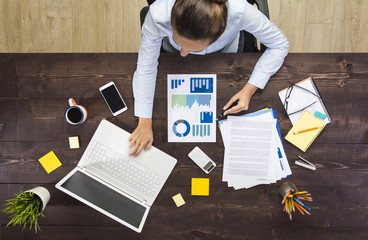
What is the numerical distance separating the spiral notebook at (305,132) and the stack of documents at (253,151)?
0.07 metres

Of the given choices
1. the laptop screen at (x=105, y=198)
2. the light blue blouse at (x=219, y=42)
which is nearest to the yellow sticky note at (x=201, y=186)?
the laptop screen at (x=105, y=198)

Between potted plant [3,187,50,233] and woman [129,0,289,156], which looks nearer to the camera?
woman [129,0,289,156]

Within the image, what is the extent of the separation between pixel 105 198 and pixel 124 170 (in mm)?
154

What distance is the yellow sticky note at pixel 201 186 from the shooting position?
1.20 metres

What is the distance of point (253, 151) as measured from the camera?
120 cm

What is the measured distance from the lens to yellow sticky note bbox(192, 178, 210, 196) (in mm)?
1203

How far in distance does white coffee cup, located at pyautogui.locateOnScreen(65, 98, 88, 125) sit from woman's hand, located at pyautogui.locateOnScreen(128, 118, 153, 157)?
24 cm

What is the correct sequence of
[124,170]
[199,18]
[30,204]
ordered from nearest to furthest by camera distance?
[199,18], [30,204], [124,170]

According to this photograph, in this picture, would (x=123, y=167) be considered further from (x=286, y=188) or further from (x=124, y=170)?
(x=286, y=188)

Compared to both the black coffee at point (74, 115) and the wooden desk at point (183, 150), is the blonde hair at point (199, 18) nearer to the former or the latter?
the wooden desk at point (183, 150)

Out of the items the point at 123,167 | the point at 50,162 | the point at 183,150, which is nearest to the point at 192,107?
the point at 183,150

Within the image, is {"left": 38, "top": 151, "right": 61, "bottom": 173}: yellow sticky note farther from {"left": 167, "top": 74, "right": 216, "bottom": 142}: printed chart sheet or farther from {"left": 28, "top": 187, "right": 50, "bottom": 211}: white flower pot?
{"left": 167, "top": 74, "right": 216, "bottom": 142}: printed chart sheet

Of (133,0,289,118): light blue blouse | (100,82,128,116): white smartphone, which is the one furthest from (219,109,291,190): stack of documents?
(100,82,128,116): white smartphone

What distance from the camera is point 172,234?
1.22 meters
